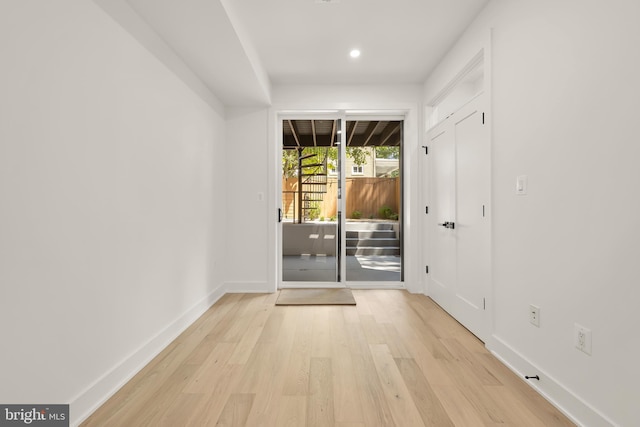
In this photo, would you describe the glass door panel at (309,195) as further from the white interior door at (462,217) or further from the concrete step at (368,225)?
the white interior door at (462,217)

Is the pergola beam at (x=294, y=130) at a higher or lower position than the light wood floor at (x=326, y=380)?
higher

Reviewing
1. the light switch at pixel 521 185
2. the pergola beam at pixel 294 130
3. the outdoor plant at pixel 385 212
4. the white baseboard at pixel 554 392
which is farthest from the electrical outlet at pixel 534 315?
the pergola beam at pixel 294 130

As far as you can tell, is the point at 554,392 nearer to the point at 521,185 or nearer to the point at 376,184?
the point at 521,185

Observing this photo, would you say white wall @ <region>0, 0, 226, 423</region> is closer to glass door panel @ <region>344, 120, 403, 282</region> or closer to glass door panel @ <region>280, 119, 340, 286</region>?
glass door panel @ <region>280, 119, 340, 286</region>

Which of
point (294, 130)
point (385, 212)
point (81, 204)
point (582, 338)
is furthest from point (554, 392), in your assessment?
point (294, 130)

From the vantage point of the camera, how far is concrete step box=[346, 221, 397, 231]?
14.7 feet

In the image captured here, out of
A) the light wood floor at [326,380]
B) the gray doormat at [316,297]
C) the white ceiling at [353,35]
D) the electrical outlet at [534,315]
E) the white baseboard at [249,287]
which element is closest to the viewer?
the light wood floor at [326,380]

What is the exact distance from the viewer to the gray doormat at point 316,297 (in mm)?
3584

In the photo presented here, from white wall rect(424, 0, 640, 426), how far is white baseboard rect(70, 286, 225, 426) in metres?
2.42

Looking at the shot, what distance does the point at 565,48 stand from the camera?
1.70 meters

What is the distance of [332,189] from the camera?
14.3 feet

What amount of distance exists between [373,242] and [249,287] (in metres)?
1.85

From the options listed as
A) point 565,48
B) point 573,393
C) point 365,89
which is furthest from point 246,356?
point 365,89

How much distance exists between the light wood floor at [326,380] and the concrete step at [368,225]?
1674mm
